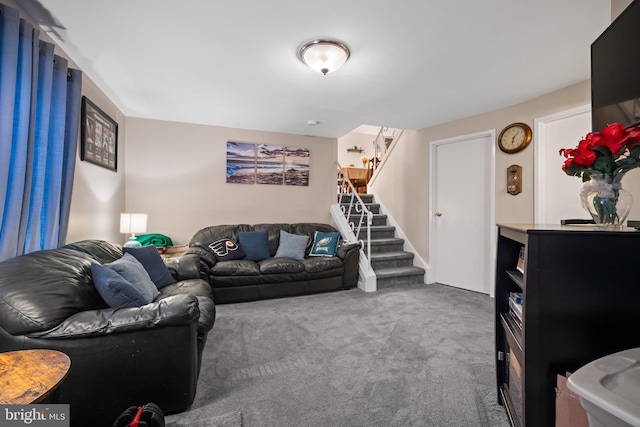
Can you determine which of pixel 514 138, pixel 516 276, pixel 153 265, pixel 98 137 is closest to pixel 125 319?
pixel 153 265


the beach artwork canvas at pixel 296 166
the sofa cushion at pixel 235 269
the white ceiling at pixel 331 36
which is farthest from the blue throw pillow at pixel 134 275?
the beach artwork canvas at pixel 296 166

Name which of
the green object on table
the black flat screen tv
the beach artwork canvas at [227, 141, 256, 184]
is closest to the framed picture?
the green object on table

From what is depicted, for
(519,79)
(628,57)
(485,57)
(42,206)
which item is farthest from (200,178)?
(628,57)

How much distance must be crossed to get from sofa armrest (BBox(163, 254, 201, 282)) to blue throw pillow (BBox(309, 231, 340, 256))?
170 cm

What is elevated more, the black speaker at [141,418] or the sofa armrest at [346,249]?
the sofa armrest at [346,249]

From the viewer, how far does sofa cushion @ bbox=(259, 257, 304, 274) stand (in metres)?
3.53

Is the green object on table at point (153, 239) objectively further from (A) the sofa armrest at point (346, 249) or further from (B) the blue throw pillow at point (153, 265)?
(A) the sofa armrest at point (346, 249)

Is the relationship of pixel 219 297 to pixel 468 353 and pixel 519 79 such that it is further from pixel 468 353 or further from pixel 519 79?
pixel 519 79

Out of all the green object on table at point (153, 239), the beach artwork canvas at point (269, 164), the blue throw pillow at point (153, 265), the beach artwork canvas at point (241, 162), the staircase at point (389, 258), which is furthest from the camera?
the beach artwork canvas at point (269, 164)

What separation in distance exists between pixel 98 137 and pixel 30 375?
2.89 m

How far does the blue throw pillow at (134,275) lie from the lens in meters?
1.90

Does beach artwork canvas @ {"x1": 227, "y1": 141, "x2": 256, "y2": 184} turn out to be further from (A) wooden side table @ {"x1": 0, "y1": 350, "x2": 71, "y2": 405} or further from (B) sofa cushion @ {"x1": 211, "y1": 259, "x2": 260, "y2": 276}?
(A) wooden side table @ {"x1": 0, "y1": 350, "x2": 71, "y2": 405}

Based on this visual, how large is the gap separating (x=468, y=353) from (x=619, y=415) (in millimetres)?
1891

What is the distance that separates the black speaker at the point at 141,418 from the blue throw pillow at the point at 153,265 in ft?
4.61
